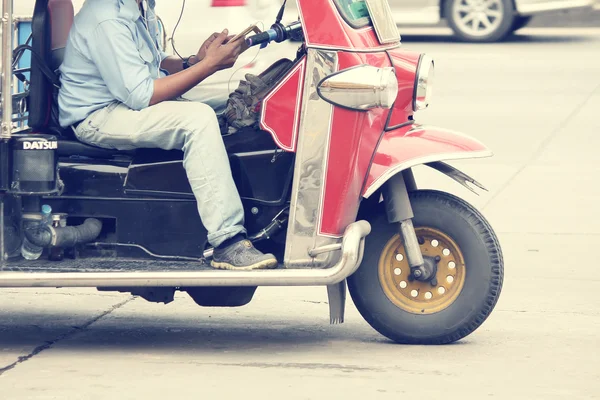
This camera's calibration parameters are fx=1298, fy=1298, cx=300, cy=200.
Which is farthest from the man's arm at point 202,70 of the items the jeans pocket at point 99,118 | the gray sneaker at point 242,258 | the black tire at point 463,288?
the black tire at point 463,288

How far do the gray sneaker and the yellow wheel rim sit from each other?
56 cm

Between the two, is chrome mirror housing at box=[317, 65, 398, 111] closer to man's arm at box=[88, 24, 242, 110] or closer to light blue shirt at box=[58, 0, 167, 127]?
man's arm at box=[88, 24, 242, 110]

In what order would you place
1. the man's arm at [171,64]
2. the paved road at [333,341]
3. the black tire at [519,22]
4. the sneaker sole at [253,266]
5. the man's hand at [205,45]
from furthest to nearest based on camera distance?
the black tire at [519,22] < the man's arm at [171,64] < the man's hand at [205,45] < the sneaker sole at [253,266] < the paved road at [333,341]

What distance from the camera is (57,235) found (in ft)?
18.3

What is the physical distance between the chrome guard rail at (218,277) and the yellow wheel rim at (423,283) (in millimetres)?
330

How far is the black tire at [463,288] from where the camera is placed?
5.66 metres

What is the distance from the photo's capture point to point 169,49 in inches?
284

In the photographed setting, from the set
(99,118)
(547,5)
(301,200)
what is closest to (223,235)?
(301,200)

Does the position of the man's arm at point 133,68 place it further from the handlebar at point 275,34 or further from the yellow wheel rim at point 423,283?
the yellow wheel rim at point 423,283

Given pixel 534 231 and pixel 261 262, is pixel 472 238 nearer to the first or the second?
pixel 261 262

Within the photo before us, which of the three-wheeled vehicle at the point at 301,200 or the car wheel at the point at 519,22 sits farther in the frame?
the car wheel at the point at 519,22

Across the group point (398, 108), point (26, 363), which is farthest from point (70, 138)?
point (398, 108)

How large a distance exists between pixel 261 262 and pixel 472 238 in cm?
93

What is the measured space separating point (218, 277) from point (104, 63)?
3.46 ft
